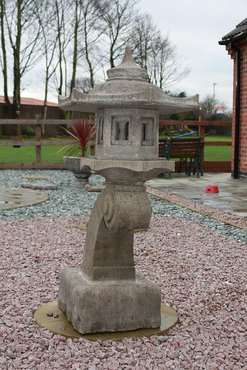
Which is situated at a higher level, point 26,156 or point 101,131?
point 101,131

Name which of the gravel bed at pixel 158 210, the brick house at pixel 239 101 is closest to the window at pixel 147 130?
the gravel bed at pixel 158 210

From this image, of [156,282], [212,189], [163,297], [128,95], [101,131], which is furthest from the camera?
[212,189]

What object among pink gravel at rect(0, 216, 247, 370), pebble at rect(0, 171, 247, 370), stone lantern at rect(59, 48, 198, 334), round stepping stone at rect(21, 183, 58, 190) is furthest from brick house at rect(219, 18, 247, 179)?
stone lantern at rect(59, 48, 198, 334)

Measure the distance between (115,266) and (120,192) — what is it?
0.51 m

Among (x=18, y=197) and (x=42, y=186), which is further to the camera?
(x=42, y=186)

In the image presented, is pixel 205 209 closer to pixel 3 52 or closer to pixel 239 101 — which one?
pixel 239 101

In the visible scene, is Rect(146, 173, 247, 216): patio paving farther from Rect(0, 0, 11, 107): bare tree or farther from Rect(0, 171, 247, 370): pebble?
Rect(0, 0, 11, 107): bare tree

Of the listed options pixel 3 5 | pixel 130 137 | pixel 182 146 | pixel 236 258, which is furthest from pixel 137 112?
pixel 3 5

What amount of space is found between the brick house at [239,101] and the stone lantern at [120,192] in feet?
28.8

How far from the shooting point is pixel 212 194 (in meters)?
9.05

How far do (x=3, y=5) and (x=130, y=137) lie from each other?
31443 mm

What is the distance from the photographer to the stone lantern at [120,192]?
3.02 meters

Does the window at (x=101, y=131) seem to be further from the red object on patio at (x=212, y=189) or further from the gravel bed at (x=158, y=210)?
the red object on patio at (x=212, y=189)

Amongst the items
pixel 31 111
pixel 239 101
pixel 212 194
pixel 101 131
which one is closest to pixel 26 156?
pixel 239 101
